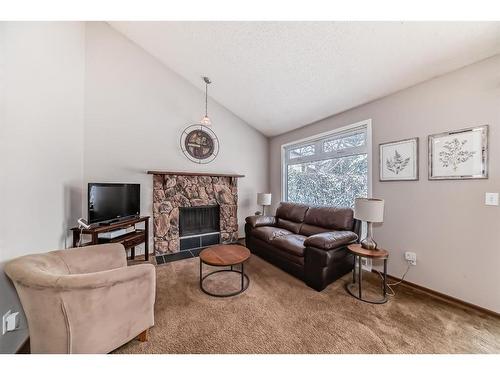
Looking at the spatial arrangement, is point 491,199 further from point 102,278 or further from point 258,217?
point 102,278

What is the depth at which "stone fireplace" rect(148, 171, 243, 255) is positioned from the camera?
3418 mm

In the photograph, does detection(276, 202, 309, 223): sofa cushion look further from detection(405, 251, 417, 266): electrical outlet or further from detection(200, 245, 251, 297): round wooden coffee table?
detection(405, 251, 417, 266): electrical outlet

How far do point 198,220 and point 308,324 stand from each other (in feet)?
9.30

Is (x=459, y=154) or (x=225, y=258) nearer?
(x=459, y=154)

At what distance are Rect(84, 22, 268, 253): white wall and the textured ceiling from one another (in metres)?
0.27

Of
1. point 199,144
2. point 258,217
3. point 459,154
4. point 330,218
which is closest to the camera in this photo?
point 459,154

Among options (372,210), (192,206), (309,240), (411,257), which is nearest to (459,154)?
(372,210)

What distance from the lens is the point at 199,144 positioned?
3820 mm

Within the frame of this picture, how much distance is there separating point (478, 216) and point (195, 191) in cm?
389

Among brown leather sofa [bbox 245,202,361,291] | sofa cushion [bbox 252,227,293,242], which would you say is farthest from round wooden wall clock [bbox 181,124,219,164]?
sofa cushion [bbox 252,227,293,242]

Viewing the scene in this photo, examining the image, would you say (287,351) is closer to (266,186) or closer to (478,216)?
(478,216)

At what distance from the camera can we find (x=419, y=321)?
1.68 m

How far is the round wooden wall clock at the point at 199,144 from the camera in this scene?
3.70 metres

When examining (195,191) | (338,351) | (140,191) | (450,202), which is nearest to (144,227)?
(140,191)
